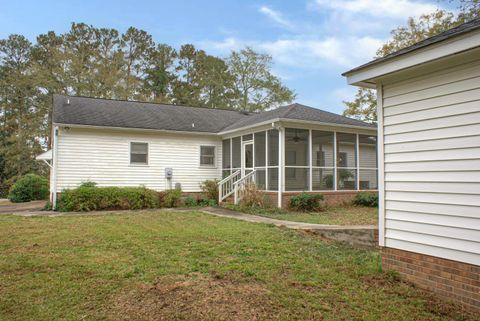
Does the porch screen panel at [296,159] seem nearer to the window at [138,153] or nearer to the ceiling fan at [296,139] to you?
the ceiling fan at [296,139]

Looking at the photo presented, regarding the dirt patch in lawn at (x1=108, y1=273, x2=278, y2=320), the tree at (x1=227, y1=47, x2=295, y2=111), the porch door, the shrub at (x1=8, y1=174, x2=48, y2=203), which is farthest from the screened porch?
the tree at (x1=227, y1=47, x2=295, y2=111)

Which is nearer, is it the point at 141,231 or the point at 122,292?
the point at 122,292

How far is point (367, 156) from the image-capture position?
618 inches

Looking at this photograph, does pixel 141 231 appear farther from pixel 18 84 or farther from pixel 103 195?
pixel 18 84

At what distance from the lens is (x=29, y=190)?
18.8 metres

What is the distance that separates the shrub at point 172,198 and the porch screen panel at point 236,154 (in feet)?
9.26

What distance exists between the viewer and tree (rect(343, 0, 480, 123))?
22.8 metres

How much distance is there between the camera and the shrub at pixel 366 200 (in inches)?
535

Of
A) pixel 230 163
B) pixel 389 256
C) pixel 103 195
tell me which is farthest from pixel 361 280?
pixel 230 163

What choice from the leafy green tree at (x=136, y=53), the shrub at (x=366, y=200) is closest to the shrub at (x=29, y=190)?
the leafy green tree at (x=136, y=53)

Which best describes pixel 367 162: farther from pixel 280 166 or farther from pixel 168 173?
pixel 168 173

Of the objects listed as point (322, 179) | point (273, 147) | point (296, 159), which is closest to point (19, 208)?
point (273, 147)

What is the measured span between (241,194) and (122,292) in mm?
9227

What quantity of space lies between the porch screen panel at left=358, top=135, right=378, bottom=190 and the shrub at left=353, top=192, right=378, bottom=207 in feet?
2.96
